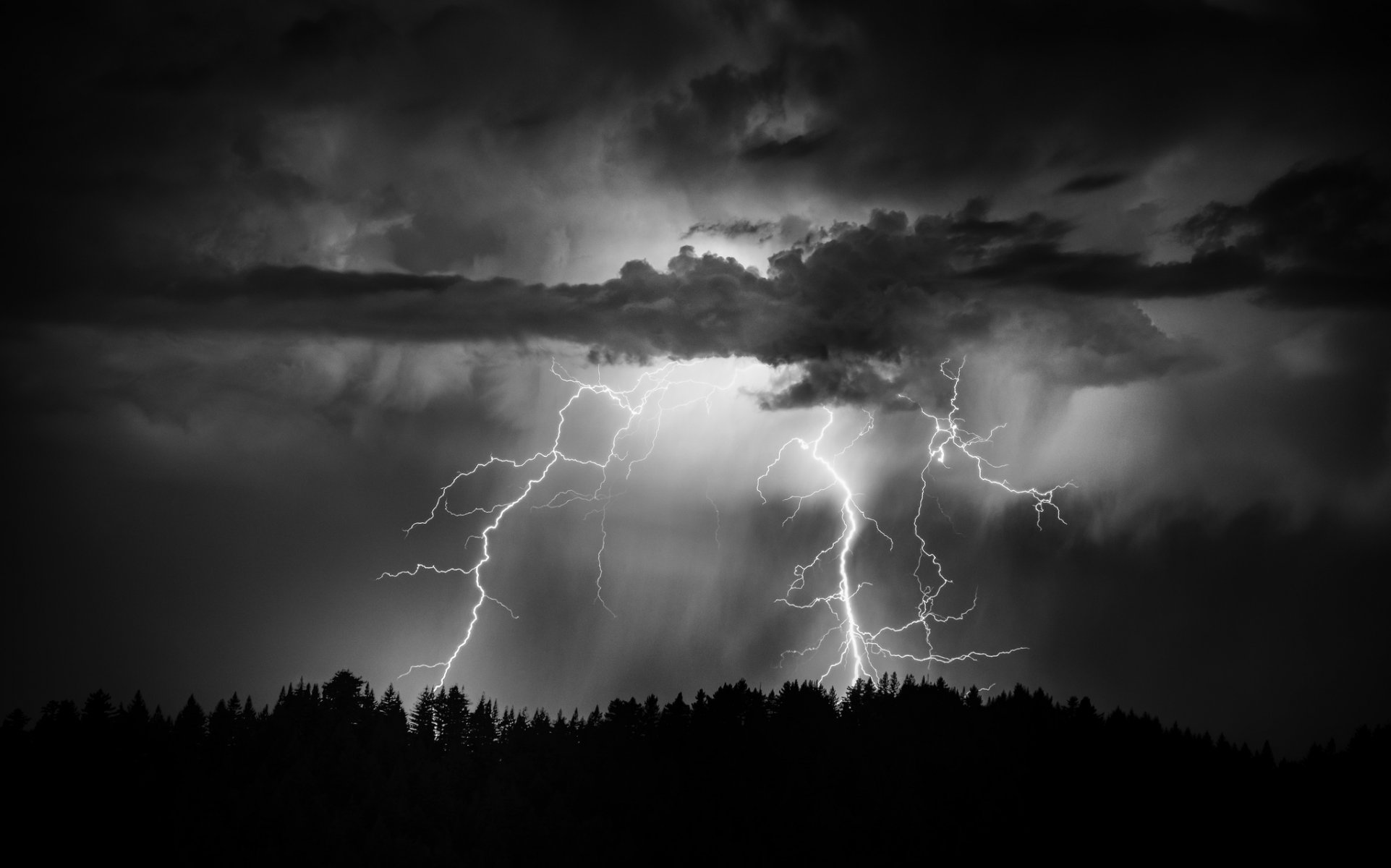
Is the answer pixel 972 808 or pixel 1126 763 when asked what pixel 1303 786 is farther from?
pixel 972 808

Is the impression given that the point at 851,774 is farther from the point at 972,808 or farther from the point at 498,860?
the point at 498,860

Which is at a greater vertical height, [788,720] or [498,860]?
[788,720]

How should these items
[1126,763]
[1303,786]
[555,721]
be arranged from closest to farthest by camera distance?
[1303,786]
[1126,763]
[555,721]

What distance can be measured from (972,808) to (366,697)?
35.9 meters

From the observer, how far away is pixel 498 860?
2355 inches

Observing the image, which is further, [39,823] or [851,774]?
[851,774]

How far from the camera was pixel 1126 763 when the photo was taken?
198ft

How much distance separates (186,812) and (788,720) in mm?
29246

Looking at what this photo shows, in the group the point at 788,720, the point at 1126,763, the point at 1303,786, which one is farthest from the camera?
the point at 788,720

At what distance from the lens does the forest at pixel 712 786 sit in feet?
186

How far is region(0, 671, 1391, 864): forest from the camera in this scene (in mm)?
56781

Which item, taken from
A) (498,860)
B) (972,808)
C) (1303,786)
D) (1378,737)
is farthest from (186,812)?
(1378,737)

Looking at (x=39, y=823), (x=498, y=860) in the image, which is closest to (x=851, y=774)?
(x=498, y=860)

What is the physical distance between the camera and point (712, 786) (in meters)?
64.2
